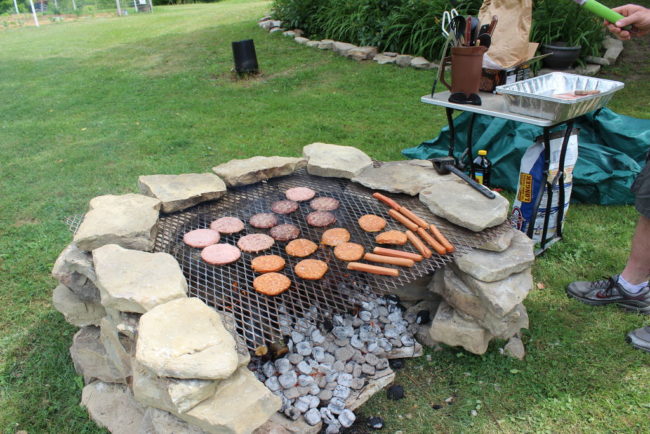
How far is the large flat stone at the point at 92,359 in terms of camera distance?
2.62 metres

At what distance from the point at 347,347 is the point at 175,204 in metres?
1.44

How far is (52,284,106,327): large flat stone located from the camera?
8.97 feet

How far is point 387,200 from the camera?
3041mm

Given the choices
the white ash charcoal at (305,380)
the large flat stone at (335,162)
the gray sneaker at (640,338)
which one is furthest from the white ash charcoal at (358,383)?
the gray sneaker at (640,338)

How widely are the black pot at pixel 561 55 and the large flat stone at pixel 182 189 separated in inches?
246

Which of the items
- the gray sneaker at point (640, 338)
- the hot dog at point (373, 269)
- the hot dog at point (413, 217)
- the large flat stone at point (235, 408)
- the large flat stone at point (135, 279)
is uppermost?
the large flat stone at point (135, 279)

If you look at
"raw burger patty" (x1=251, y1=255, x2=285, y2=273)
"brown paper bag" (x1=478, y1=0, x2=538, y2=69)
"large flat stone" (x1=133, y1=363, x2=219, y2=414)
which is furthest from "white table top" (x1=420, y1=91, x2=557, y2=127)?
"large flat stone" (x1=133, y1=363, x2=219, y2=414)

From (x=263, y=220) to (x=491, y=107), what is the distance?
186cm

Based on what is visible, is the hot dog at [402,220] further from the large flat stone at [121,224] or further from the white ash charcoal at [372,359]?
the large flat stone at [121,224]

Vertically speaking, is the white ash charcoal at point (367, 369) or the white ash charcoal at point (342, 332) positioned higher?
the white ash charcoal at point (342, 332)

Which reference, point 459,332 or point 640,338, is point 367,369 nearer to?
point 459,332

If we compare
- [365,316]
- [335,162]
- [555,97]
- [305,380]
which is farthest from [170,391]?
[555,97]

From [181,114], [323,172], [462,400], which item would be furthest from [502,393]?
[181,114]

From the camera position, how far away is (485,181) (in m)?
4.15
